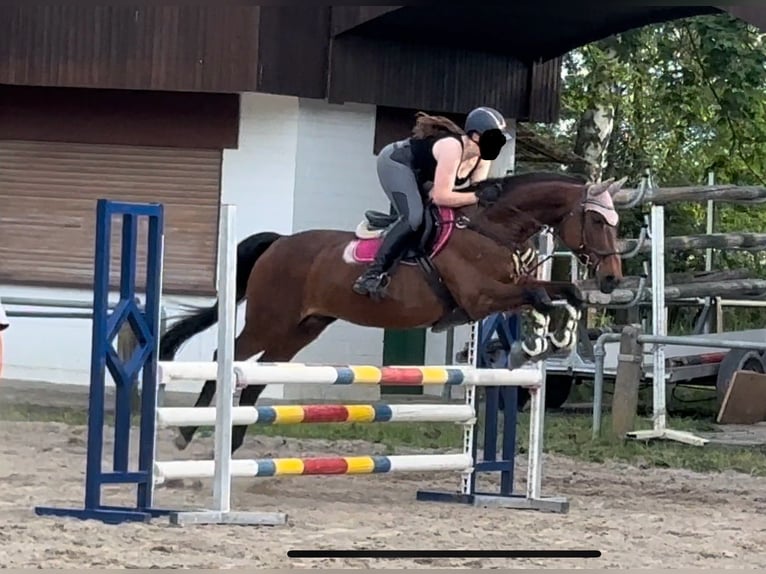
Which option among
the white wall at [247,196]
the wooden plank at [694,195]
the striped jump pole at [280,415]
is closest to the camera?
the striped jump pole at [280,415]

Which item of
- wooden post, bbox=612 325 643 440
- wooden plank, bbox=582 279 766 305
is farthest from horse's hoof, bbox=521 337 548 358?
wooden plank, bbox=582 279 766 305

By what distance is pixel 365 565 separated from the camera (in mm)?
5906

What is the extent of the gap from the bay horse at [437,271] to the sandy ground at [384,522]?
806mm

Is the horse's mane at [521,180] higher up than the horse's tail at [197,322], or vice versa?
the horse's mane at [521,180]

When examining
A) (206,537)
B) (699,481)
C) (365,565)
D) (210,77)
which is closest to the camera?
(365,565)

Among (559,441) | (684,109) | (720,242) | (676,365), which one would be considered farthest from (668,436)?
(684,109)

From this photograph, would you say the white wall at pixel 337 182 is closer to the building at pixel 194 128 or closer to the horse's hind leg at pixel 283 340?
the building at pixel 194 128

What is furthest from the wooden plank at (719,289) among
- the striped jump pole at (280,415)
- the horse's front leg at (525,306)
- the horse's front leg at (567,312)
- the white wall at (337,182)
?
the striped jump pole at (280,415)

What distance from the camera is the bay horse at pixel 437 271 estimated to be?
787 cm

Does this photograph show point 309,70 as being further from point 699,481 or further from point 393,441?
point 699,481

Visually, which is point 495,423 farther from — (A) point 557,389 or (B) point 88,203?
(B) point 88,203

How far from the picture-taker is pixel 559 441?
11.3 meters

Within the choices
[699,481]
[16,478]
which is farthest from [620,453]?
[16,478]

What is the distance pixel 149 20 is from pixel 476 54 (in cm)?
341
